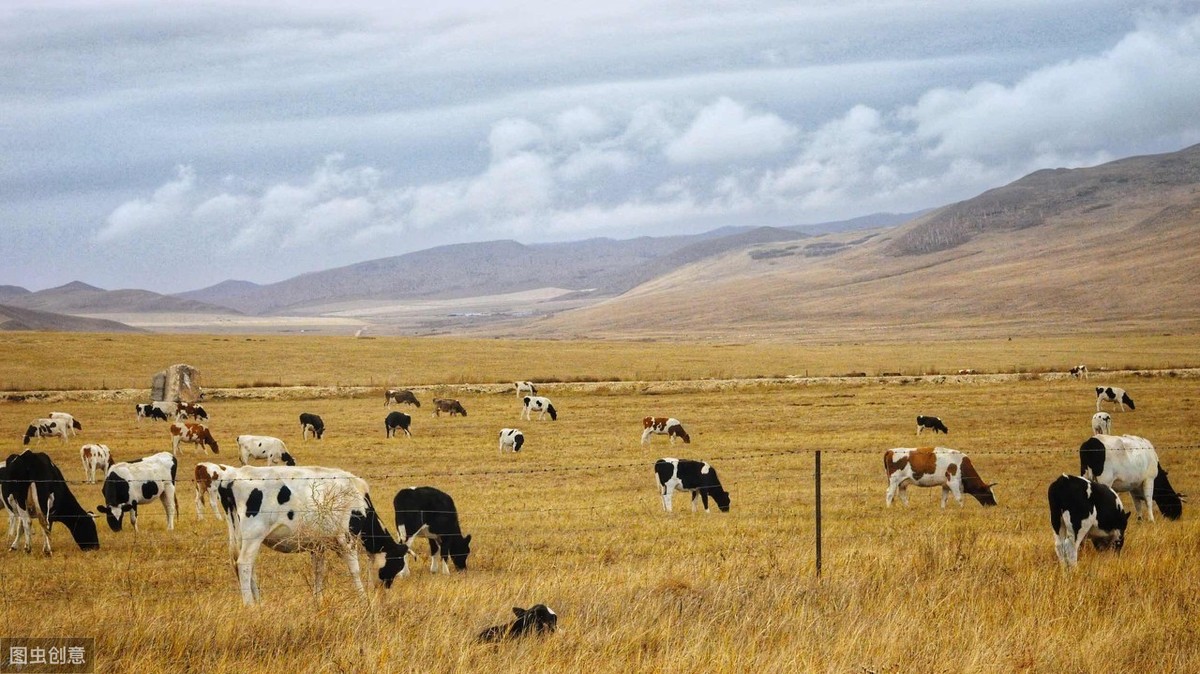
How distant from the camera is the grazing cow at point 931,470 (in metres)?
19.9

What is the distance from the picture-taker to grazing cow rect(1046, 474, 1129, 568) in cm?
1177

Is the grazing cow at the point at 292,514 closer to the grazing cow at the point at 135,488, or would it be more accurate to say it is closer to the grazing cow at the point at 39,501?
the grazing cow at the point at 39,501

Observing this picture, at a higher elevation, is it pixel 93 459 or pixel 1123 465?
pixel 1123 465

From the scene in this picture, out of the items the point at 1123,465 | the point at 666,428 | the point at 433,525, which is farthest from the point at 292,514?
the point at 666,428

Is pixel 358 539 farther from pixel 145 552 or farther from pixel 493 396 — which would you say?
pixel 493 396

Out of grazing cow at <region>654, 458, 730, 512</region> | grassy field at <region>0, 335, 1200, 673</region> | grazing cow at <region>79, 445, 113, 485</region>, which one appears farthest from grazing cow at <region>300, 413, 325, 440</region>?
grazing cow at <region>654, 458, 730, 512</region>

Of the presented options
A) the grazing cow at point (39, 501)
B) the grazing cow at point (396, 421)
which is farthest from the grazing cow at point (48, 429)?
the grazing cow at point (39, 501)

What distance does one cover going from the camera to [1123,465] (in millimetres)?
17031

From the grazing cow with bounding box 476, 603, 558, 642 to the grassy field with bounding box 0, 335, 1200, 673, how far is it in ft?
0.59

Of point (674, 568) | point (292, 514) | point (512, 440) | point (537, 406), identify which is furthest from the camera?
point (537, 406)

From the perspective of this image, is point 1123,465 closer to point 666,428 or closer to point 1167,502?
point 1167,502

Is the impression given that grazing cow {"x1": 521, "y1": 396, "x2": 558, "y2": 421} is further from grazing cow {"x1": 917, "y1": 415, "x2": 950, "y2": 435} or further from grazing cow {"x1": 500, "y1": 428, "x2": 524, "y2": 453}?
grazing cow {"x1": 917, "y1": 415, "x2": 950, "y2": 435}

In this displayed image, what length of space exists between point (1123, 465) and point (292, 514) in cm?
1360

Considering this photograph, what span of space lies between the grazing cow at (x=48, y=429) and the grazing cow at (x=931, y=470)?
25.7 meters
